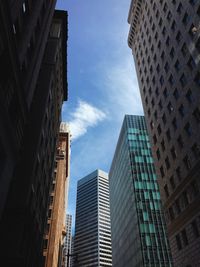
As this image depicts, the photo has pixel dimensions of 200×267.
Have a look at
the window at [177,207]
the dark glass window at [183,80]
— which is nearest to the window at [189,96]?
the dark glass window at [183,80]

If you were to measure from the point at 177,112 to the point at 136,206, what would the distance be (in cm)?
4966

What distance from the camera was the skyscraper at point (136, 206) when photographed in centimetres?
7281

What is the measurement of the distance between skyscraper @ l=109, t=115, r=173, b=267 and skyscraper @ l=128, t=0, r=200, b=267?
39.0 metres

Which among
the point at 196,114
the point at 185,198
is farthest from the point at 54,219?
the point at 196,114

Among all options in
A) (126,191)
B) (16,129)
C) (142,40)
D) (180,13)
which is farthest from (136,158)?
(16,129)

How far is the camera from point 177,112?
1471 inches

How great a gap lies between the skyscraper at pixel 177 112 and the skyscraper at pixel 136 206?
3897cm

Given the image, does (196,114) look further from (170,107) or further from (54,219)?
(54,219)

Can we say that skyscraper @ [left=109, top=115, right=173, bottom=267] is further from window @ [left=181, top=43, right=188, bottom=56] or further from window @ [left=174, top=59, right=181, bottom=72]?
window @ [left=181, top=43, right=188, bottom=56]

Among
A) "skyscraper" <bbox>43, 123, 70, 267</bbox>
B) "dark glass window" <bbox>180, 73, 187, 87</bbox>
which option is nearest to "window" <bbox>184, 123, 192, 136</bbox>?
"dark glass window" <bbox>180, 73, 187, 87</bbox>

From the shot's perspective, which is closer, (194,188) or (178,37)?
(194,188)

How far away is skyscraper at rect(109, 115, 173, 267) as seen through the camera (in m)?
72.8

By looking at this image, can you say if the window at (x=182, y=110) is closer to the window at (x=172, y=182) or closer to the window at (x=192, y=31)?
the window at (x=172, y=182)

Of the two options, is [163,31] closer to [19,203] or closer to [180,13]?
[180,13]
